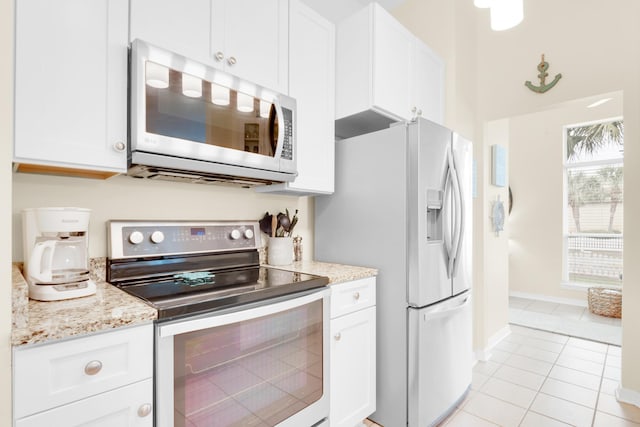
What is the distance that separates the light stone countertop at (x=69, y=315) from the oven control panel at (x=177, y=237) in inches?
14.3

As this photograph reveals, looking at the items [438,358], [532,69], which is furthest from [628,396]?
[532,69]

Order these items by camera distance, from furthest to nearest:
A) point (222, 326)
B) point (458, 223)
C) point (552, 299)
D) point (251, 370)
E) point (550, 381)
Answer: point (552, 299) < point (550, 381) < point (458, 223) < point (251, 370) < point (222, 326)

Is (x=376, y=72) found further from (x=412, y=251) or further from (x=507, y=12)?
(x=412, y=251)

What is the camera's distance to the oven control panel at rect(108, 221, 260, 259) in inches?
58.2

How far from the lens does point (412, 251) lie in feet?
5.90

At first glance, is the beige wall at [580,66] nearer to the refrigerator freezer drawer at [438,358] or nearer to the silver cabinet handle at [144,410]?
the refrigerator freezer drawer at [438,358]

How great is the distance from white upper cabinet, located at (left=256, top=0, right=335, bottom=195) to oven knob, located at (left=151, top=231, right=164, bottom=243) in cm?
63

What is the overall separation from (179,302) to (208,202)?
2.80 ft

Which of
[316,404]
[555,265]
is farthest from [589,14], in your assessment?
[555,265]

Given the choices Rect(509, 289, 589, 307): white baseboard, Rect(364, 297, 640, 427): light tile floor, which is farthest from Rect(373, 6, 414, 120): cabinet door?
Rect(509, 289, 589, 307): white baseboard

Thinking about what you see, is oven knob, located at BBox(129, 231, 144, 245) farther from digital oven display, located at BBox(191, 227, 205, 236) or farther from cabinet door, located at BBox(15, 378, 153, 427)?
cabinet door, located at BBox(15, 378, 153, 427)

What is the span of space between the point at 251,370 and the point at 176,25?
1469 millimetres

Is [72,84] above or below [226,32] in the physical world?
below

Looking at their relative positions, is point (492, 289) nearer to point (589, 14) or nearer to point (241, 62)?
point (589, 14)
